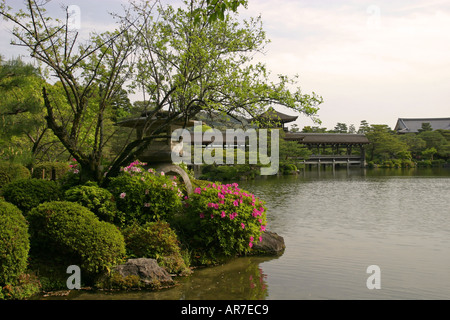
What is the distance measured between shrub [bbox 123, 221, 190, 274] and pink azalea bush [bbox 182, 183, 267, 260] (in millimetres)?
492

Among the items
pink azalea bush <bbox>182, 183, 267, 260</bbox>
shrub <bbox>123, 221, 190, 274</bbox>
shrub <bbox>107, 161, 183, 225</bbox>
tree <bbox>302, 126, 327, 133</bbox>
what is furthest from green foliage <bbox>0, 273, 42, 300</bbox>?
tree <bbox>302, 126, 327, 133</bbox>

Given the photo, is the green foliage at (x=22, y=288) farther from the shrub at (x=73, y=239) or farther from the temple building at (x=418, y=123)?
the temple building at (x=418, y=123)

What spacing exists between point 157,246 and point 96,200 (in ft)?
4.31

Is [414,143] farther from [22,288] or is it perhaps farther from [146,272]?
[22,288]

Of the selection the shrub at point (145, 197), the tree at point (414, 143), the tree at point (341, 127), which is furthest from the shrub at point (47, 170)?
the tree at point (341, 127)

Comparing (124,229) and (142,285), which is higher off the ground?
(124,229)

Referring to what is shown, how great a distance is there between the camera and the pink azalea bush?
21.5 ft

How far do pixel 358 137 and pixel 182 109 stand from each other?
47322 millimetres

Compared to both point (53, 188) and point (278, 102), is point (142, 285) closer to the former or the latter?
point (53, 188)

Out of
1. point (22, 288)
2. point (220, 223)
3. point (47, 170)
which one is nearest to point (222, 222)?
point (220, 223)

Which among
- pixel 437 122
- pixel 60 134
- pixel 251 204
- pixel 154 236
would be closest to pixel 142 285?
pixel 154 236

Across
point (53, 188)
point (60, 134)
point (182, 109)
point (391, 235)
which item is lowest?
point (391, 235)

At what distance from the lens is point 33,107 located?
666 cm

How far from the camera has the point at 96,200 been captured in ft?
21.3
